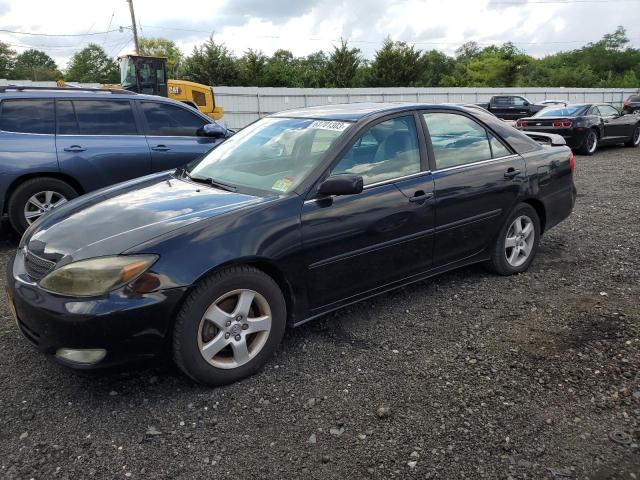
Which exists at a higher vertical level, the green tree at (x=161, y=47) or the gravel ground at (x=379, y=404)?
the green tree at (x=161, y=47)

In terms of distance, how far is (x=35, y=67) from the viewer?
281 ft

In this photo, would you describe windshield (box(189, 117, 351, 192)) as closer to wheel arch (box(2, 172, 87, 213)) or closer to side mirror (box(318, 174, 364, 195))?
side mirror (box(318, 174, 364, 195))

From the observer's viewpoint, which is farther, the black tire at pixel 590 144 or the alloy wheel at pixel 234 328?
the black tire at pixel 590 144

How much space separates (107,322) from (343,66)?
45.3 metres

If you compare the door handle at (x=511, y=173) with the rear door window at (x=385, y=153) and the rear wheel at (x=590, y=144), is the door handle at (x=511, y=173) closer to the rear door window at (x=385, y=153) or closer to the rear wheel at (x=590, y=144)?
the rear door window at (x=385, y=153)

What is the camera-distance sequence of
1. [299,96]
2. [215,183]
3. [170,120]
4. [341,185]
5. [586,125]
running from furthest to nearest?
[299,96] < [586,125] < [170,120] < [215,183] < [341,185]

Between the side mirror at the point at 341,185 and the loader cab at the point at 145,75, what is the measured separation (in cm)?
1516

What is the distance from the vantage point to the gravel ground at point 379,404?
2453mm

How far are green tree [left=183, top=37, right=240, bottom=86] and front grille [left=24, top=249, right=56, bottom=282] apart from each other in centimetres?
4182

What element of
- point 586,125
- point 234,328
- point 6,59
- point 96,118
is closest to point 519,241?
point 234,328

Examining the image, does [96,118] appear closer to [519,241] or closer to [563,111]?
[519,241]

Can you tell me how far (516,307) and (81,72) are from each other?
8891 cm

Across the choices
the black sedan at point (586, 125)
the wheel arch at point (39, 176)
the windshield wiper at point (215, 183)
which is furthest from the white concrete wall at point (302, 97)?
the windshield wiper at point (215, 183)

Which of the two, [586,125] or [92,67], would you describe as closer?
[586,125]
